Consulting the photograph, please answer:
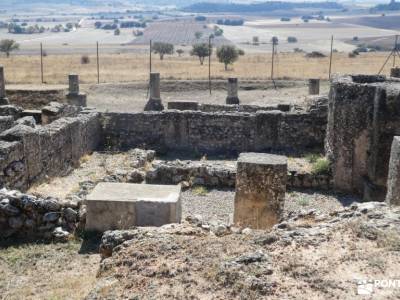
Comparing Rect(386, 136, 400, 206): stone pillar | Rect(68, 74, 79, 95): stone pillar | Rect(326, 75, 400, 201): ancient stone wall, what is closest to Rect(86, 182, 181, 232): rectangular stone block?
Rect(386, 136, 400, 206): stone pillar

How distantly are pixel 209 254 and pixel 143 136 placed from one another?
1268 cm

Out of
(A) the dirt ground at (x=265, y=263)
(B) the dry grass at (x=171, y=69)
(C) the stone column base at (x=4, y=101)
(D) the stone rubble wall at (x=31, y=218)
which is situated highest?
(A) the dirt ground at (x=265, y=263)

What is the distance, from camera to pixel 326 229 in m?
7.79

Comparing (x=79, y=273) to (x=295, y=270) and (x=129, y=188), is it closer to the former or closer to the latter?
(x=129, y=188)

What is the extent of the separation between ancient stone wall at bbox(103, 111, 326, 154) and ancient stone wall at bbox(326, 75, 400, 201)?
2804 millimetres

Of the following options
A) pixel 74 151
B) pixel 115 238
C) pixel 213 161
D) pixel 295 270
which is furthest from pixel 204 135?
pixel 295 270

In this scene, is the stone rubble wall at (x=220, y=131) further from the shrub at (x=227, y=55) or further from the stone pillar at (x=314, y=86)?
the shrub at (x=227, y=55)

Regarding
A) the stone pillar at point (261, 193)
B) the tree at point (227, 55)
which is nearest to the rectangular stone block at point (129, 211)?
the stone pillar at point (261, 193)

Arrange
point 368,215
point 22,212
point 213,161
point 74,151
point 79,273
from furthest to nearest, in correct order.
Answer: point 213,161 < point 74,151 < point 22,212 < point 79,273 < point 368,215

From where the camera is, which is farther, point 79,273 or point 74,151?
point 74,151

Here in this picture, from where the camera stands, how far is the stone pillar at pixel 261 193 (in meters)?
11.9

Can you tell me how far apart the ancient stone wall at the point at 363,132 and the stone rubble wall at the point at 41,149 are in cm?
752

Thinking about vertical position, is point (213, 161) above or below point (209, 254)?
below

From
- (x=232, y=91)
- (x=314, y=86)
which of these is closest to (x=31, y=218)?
(x=232, y=91)
